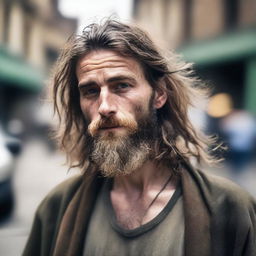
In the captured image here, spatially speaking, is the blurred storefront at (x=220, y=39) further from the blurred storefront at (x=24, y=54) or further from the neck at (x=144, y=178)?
the neck at (x=144, y=178)

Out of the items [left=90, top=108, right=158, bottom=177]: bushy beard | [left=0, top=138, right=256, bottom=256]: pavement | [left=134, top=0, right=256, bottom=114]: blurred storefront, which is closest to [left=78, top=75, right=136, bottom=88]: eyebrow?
[left=90, top=108, right=158, bottom=177]: bushy beard

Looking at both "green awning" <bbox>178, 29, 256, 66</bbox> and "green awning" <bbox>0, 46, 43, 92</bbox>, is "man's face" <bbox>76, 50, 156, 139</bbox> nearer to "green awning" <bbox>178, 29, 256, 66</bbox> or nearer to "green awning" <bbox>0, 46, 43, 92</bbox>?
"green awning" <bbox>178, 29, 256, 66</bbox>

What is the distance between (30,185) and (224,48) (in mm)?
12091

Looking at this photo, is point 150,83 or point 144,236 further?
point 150,83

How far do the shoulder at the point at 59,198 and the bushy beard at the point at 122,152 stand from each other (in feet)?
0.66

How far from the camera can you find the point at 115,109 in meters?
2.22

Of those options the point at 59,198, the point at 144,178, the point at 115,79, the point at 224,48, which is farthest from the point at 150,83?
the point at 224,48

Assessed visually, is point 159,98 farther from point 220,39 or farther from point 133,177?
point 220,39

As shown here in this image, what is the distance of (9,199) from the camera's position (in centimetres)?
680

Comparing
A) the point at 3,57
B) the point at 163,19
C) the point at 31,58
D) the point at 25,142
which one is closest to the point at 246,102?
the point at 163,19

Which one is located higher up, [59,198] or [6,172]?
[59,198]

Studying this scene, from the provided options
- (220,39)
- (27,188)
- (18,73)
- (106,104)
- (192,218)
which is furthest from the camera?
(18,73)

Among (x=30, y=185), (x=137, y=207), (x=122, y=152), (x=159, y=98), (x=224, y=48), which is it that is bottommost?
(x=30, y=185)

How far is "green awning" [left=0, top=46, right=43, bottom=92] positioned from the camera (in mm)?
23188
